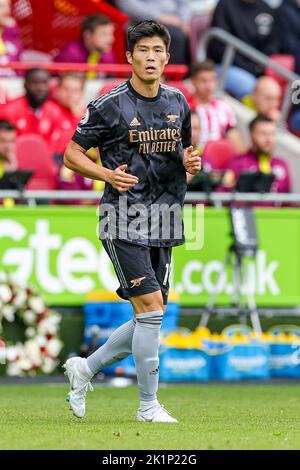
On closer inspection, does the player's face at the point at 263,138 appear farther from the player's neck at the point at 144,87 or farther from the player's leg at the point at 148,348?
the player's leg at the point at 148,348

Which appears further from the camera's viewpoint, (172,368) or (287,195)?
(287,195)

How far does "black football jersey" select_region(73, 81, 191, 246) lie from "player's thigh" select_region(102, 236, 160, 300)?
0.06 m

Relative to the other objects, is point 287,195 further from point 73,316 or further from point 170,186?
point 170,186

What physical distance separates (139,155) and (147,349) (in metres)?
1.21

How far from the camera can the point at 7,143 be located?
44.2ft

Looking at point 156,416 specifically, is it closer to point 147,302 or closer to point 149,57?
point 147,302

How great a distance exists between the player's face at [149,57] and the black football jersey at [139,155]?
0.58ft

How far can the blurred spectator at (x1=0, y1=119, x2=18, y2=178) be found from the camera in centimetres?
1333

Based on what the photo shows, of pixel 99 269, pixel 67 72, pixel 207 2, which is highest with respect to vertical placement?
pixel 207 2

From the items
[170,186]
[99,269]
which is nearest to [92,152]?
[99,269]

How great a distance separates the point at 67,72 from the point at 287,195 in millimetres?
3141

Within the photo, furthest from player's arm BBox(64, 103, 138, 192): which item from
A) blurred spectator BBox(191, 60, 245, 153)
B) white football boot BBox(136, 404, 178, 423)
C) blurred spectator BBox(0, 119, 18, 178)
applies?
blurred spectator BBox(191, 60, 245, 153)

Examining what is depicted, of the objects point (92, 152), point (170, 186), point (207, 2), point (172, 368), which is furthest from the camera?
point (207, 2)

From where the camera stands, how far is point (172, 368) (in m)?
12.9
